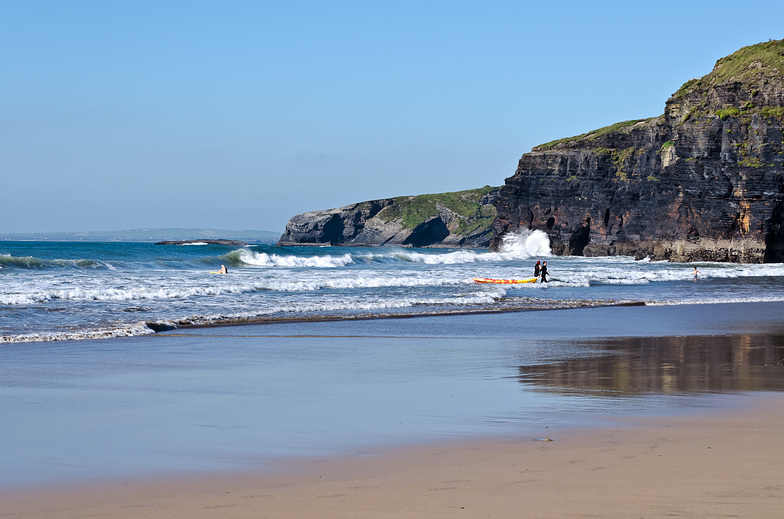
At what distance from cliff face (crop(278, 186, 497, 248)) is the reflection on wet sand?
447 feet

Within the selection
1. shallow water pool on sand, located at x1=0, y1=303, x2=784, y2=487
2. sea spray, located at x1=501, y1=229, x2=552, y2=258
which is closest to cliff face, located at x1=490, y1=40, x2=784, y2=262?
sea spray, located at x1=501, y1=229, x2=552, y2=258

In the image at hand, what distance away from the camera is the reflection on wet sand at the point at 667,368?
9.39 metres

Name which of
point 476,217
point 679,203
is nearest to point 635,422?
point 679,203

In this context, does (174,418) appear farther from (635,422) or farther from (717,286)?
(717,286)

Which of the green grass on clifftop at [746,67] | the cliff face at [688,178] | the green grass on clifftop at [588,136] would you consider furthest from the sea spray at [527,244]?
the green grass on clifftop at [746,67]

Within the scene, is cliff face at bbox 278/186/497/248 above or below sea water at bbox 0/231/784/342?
above

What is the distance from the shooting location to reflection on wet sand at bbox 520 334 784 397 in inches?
370

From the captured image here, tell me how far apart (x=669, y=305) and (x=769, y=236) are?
40.3m

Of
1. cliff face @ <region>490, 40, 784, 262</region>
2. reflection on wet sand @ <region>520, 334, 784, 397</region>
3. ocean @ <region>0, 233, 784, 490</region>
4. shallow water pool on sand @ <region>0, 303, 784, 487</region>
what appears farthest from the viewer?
cliff face @ <region>490, 40, 784, 262</region>

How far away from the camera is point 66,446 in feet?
20.6

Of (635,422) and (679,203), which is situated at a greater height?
(679,203)

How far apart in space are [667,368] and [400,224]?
142 meters

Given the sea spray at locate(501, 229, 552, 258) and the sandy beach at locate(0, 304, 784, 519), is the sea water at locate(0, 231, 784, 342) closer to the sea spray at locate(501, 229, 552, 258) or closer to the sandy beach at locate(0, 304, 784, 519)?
the sandy beach at locate(0, 304, 784, 519)

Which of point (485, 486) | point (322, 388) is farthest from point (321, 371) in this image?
point (485, 486)
